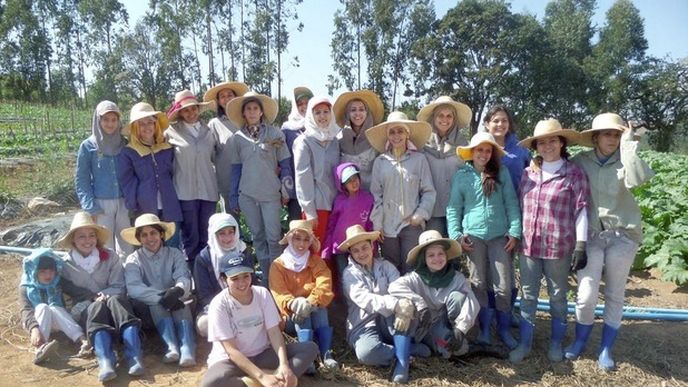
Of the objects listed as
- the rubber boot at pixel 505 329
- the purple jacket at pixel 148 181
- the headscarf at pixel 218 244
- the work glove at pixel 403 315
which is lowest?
the rubber boot at pixel 505 329

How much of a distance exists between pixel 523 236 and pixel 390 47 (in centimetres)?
2840

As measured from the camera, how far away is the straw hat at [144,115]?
13.8ft

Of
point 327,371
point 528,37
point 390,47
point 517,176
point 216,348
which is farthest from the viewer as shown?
point 390,47

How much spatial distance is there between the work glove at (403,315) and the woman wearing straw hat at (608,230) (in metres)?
1.32

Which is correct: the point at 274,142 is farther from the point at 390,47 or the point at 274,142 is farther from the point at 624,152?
the point at 390,47

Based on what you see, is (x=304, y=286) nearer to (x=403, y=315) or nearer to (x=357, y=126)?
(x=403, y=315)

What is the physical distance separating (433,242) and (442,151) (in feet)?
2.89

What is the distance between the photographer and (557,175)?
3646mm

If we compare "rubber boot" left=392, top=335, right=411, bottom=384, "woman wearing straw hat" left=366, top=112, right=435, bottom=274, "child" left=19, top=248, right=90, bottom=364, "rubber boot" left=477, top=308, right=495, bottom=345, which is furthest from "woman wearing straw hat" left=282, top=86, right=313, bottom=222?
"child" left=19, top=248, right=90, bottom=364

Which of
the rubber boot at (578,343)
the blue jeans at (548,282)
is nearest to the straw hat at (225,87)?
the blue jeans at (548,282)

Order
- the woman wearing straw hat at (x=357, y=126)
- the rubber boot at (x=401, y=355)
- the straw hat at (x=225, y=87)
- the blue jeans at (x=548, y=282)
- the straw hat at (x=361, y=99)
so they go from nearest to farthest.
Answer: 1. the rubber boot at (x=401, y=355)
2. the blue jeans at (x=548, y=282)
3. the woman wearing straw hat at (x=357, y=126)
4. the straw hat at (x=361, y=99)
5. the straw hat at (x=225, y=87)

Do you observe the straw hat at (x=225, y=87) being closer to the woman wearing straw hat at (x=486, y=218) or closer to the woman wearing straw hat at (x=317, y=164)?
the woman wearing straw hat at (x=317, y=164)

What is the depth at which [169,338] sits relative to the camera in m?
3.73

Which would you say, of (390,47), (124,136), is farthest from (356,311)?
(390,47)
